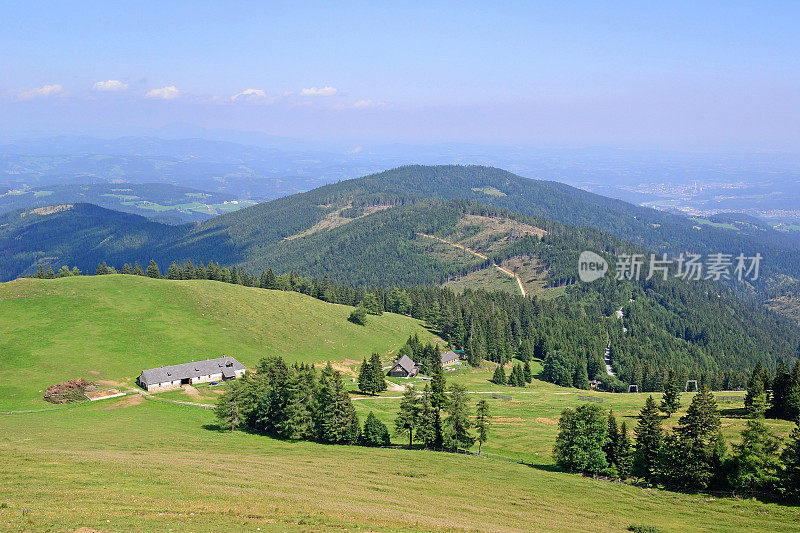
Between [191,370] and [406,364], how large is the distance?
56.3 metres

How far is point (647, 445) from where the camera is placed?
208 ft

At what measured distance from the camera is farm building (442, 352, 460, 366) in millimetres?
153125

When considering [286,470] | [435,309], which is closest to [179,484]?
[286,470]

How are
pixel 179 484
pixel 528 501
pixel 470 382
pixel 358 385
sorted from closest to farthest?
pixel 179 484 → pixel 528 501 → pixel 358 385 → pixel 470 382

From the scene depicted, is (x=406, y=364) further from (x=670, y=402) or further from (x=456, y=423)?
(x=670, y=402)

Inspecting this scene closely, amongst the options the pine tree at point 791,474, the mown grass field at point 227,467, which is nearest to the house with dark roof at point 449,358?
the mown grass field at point 227,467

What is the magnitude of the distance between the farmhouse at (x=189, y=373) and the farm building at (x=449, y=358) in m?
64.5

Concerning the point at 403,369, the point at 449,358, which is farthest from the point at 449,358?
the point at 403,369

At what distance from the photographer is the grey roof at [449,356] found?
15350 cm

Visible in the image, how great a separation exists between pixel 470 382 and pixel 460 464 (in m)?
75.0

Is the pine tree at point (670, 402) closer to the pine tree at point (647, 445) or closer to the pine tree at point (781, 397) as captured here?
the pine tree at point (781, 397)

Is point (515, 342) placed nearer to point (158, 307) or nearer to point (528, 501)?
point (158, 307)

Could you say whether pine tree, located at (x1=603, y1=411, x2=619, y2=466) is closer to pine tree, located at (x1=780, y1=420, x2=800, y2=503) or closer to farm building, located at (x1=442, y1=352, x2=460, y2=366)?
pine tree, located at (x1=780, y1=420, x2=800, y2=503)

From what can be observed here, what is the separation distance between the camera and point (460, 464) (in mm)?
64375
